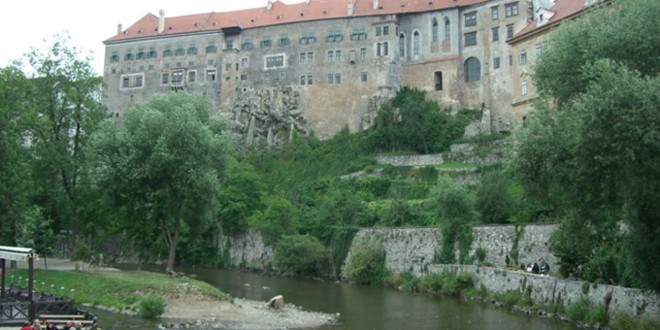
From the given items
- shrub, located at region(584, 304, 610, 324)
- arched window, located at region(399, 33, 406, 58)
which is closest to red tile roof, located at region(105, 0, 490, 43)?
arched window, located at region(399, 33, 406, 58)

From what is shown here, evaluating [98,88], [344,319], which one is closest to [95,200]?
[98,88]

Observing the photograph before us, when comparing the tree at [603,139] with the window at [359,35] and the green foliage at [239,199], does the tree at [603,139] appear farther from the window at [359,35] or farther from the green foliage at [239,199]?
the window at [359,35]

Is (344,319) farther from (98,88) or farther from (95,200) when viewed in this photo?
(98,88)

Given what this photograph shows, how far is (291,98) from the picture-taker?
74.5m

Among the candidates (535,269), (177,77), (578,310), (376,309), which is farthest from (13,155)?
(177,77)

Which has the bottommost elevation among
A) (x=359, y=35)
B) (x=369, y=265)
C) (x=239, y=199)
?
(x=369, y=265)

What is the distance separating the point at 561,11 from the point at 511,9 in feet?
46.9

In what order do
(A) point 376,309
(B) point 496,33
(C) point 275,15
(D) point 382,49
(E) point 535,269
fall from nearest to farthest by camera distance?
(A) point 376,309
(E) point 535,269
(B) point 496,33
(D) point 382,49
(C) point 275,15

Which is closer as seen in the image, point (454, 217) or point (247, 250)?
point (454, 217)

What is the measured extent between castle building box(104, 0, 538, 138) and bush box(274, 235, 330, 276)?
1003 inches

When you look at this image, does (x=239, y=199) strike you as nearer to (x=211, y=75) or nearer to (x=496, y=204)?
(x=496, y=204)

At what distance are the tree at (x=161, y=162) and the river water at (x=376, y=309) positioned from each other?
5.97 m

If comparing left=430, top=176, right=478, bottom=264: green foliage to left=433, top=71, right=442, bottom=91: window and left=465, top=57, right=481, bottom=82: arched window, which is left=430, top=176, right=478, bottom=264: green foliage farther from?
left=433, top=71, right=442, bottom=91: window

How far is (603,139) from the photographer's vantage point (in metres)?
17.8
